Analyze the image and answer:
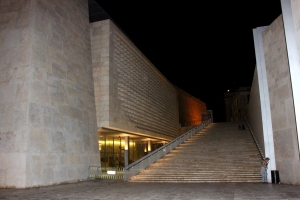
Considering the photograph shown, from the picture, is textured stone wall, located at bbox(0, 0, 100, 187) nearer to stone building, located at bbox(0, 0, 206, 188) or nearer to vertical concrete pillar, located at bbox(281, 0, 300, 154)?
stone building, located at bbox(0, 0, 206, 188)

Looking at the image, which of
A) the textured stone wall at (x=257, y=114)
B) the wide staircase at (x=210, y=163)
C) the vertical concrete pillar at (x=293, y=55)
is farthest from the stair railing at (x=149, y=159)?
the vertical concrete pillar at (x=293, y=55)

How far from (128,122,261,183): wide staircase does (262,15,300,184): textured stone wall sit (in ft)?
7.17

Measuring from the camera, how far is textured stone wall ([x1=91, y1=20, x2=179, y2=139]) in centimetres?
1647

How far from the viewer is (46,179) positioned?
11.5 meters

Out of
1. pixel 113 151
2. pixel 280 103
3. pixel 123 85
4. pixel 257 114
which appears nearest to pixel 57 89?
pixel 123 85

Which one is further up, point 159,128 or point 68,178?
point 159,128

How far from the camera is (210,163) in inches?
602

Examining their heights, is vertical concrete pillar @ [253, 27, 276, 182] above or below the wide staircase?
above

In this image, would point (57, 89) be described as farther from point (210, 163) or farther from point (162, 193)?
point (210, 163)

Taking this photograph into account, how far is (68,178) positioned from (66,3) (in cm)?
914

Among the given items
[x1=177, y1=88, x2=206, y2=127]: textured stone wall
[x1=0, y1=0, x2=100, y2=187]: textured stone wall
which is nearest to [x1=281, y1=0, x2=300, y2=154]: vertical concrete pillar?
[x1=0, y1=0, x2=100, y2=187]: textured stone wall

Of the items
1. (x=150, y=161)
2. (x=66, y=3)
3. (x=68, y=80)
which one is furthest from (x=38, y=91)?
(x=150, y=161)

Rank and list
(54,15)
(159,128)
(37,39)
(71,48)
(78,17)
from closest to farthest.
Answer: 1. (37,39)
2. (54,15)
3. (71,48)
4. (78,17)
5. (159,128)

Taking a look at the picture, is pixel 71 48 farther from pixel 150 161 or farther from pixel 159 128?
pixel 159 128
